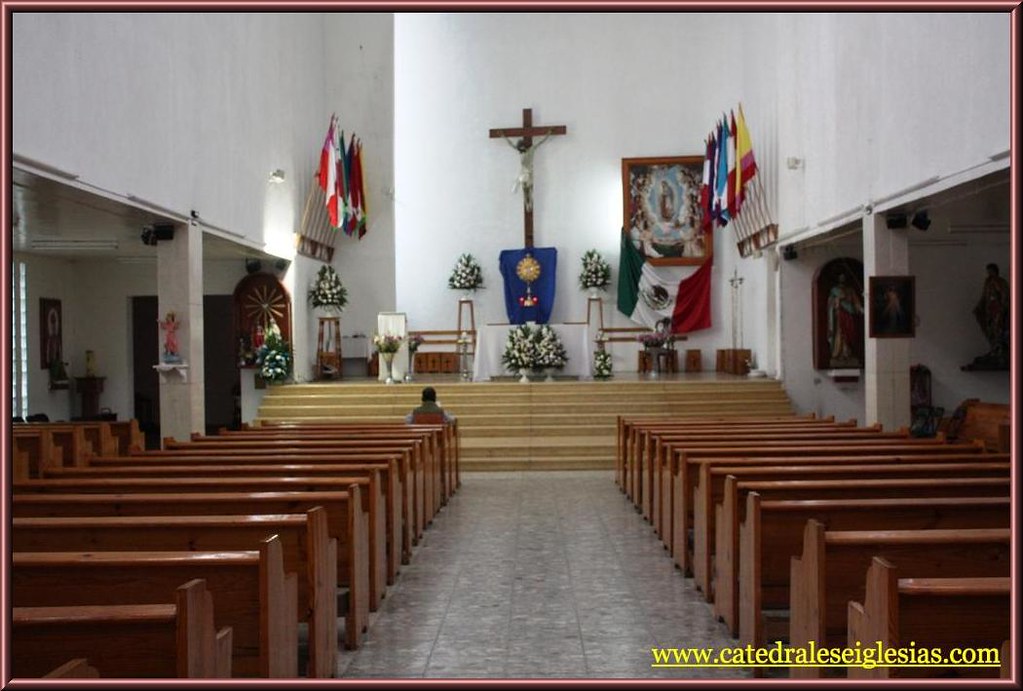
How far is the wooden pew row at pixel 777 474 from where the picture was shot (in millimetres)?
5867

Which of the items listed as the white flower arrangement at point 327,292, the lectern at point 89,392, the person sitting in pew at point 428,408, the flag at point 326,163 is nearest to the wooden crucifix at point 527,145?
the white flower arrangement at point 327,292

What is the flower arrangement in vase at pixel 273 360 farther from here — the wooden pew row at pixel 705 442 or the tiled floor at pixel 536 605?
the wooden pew row at pixel 705 442

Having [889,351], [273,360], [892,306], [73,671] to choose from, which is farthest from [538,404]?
[73,671]

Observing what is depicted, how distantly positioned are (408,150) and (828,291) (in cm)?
906

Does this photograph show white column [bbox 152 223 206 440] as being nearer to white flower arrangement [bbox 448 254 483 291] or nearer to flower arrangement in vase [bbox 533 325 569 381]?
flower arrangement in vase [bbox 533 325 569 381]

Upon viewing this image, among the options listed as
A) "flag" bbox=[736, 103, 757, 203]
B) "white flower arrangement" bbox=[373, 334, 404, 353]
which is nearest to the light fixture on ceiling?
"white flower arrangement" bbox=[373, 334, 404, 353]

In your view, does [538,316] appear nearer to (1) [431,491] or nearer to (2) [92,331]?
(2) [92,331]

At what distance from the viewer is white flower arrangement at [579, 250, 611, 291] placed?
20.0m

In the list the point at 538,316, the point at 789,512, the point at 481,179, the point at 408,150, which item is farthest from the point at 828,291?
the point at 789,512

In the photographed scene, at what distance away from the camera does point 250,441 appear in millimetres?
8617

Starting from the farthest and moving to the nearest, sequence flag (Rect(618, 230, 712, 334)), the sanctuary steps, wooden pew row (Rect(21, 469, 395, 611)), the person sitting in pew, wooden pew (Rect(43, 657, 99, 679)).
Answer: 1. flag (Rect(618, 230, 712, 334))
2. the sanctuary steps
3. the person sitting in pew
4. wooden pew row (Rect(21, 469, 395, 611))
5. wooden pew (Rect(43, 657, 99, 679))

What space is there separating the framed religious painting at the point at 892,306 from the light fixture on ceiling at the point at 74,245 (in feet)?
31.8

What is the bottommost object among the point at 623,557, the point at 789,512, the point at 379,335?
the point at 623,557

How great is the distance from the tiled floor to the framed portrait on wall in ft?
30.7
